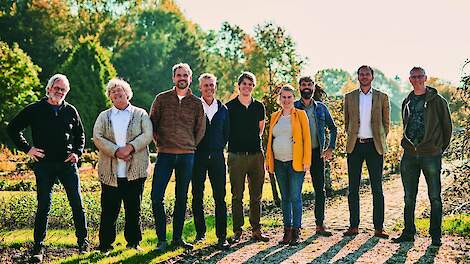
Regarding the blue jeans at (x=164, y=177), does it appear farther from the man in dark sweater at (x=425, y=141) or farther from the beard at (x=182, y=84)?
the man in dark sweater at (x=425, y=141)

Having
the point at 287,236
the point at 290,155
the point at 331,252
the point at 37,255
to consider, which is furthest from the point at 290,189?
the point at 37,255

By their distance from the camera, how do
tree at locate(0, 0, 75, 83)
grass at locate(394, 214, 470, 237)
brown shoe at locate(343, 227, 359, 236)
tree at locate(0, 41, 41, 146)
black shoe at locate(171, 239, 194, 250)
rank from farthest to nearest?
tree at locate(0, 0, 75, 83)
tree at locate(0, 41, 41, 146)
grass at locate(394, 214, 470, 237)
brown shoe at locate(343, 227, 359, 236)
black shoe at locate(171, 239, 194, 250)

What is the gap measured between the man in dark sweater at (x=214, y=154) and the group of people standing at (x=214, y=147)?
0.04ft

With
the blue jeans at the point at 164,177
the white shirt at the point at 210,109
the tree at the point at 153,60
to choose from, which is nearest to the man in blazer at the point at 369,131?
the white shirt at the point at 210,109

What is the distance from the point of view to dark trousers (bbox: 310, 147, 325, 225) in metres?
6.72

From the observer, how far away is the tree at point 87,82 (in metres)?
26.9

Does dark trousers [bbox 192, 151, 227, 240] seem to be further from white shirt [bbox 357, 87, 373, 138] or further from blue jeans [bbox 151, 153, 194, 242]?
white shirt [bbox 357, 87, 373, 138]

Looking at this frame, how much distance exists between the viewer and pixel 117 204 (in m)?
5.86

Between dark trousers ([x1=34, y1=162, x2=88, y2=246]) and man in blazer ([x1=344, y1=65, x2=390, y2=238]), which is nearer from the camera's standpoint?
dark trousers ([x1=34, y1=162, x2=88, y2=246])

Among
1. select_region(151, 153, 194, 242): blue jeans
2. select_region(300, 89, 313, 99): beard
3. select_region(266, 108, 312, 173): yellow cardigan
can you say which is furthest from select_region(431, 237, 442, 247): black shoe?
select_region(151, 153, 194, 242): blue jeans

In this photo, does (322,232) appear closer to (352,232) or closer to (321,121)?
(352,232)

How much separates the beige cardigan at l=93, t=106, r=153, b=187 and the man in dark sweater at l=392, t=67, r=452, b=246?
313 cm

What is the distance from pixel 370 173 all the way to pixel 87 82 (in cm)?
2300

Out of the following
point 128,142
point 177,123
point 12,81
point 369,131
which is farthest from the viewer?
point 12,81
